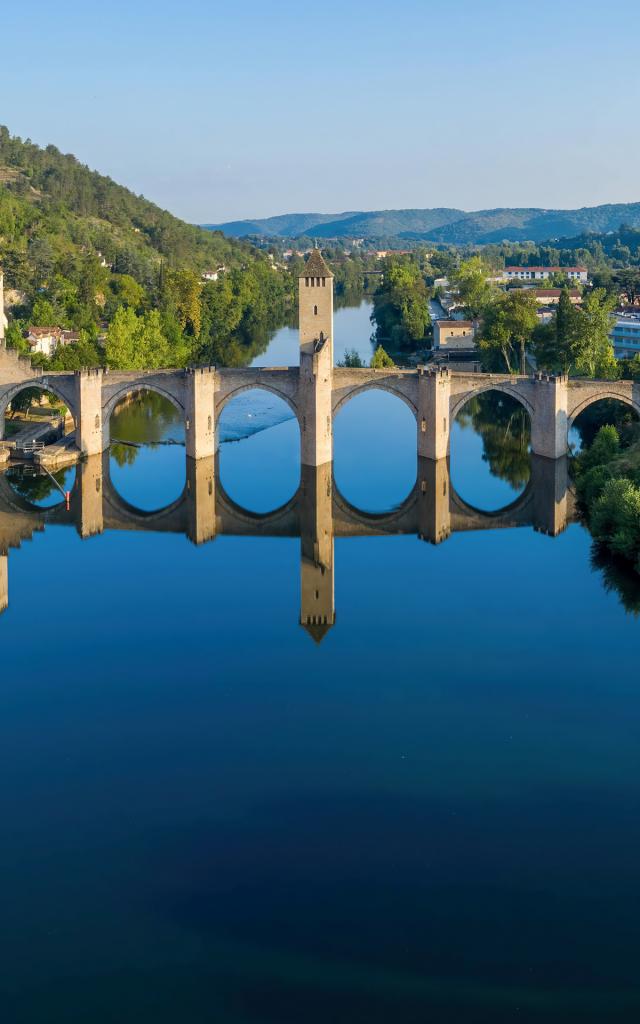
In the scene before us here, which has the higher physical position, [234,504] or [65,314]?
[65,314]

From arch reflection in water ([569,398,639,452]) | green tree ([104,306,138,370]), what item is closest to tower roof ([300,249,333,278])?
arch reflection in water ([569,398,639,452])

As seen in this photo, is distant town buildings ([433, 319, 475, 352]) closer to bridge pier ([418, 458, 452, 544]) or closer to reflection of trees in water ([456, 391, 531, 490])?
reflection of trees in water ([456, 391, 531, 490])

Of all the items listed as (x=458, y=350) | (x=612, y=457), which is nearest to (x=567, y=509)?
(x=612, y=457)

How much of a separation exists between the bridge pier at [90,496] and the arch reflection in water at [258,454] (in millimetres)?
3763

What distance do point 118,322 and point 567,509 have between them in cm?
2262

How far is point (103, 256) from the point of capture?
73.4 meters

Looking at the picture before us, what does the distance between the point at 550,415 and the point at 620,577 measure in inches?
460

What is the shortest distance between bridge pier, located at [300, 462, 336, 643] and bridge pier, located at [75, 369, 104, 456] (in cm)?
698

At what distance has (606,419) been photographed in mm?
36781

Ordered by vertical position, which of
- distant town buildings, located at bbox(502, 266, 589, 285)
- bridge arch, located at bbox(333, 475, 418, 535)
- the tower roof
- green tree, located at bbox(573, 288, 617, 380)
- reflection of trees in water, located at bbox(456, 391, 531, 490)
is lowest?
bridge arch, located at bbox(333, 475, 418, 535)

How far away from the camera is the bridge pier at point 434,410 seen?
34.2 meters

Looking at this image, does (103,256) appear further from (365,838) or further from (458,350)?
(365,838)

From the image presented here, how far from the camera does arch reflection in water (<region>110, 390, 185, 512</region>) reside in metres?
32.3

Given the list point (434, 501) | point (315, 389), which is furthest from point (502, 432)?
point (434, 501)
